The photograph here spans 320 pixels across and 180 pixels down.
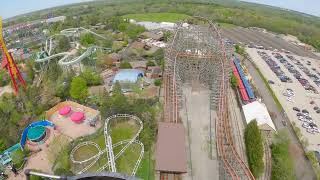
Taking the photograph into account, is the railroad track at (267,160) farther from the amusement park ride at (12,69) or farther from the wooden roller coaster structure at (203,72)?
the amusement park ride at (12,69)

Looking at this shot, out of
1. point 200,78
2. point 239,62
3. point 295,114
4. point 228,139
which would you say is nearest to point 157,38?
point 239,62

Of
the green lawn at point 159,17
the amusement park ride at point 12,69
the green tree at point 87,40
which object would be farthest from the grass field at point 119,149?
the green lawn at point 159,17

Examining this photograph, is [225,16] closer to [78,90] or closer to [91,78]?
[91,78]

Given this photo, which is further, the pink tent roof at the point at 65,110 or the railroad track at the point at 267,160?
the pink tent roof at the point at 65,110

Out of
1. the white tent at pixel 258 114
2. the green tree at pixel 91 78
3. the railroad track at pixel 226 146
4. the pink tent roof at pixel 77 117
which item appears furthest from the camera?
the green tree at pixel 91 78

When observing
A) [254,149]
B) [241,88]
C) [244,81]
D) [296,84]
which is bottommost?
[296,84]

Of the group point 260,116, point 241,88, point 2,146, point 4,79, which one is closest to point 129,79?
point 241,88
